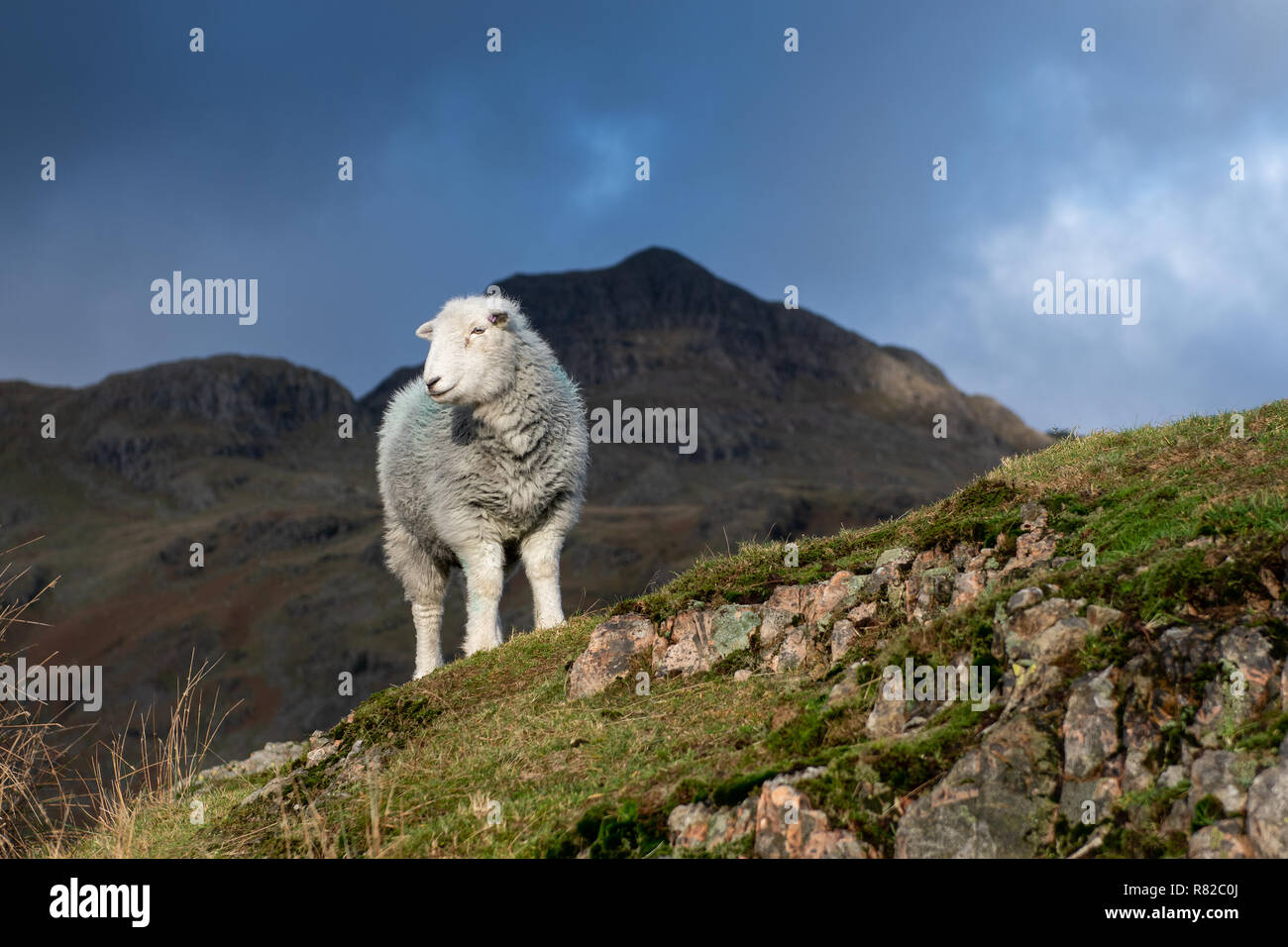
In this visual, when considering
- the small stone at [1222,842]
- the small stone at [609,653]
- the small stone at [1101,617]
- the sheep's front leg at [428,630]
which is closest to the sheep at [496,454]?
the sheep's front leg at [428,630]

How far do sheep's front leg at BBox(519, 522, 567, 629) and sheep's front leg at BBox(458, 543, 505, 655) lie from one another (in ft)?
1.32

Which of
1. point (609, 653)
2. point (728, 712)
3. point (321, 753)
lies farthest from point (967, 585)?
point (321, 753)

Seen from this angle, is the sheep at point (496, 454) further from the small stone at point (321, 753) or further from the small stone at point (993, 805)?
the small stone at point (993, 805)

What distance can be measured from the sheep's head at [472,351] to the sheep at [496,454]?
0.5 inches

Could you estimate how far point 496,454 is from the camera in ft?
42.4

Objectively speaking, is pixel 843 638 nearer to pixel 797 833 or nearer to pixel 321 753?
pixel 797 833

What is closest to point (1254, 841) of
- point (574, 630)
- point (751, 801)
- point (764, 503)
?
point (751, 801)

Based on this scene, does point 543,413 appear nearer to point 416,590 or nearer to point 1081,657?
A: point 416,590

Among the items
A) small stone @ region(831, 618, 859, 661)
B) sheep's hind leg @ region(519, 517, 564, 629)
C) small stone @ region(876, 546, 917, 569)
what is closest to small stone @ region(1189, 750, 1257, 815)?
small stone @ region(831, 618, 859, 661)

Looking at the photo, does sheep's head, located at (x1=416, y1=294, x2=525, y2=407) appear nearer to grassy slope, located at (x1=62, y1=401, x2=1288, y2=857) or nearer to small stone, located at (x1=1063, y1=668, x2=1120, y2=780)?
grassy slope, located at (x1=62, y1=401, x2=1288, y2=857)

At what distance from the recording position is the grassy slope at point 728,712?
613 cm

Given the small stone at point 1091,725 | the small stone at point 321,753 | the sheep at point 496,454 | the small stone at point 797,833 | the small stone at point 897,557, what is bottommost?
the small stone at point 321,753

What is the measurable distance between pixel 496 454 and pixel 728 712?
6.06 meters
